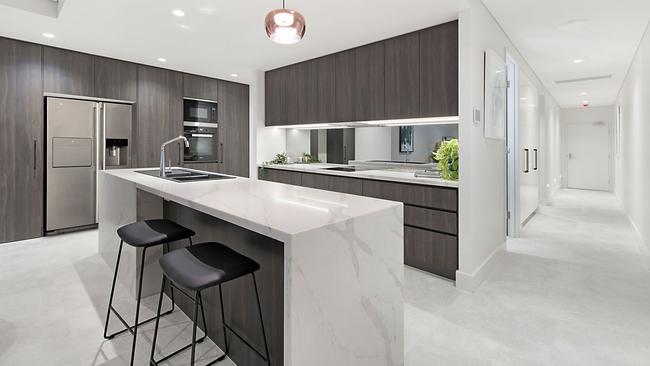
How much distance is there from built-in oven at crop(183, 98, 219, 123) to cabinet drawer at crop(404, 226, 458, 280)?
4.06m

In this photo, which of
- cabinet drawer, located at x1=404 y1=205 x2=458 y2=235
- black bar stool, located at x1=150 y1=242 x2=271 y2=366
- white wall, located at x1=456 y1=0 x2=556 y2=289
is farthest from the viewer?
cabinet drawer, located at x1=404 y1=205 x2=458 y2=235

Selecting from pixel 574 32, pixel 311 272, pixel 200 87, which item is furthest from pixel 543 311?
pixel 200 87

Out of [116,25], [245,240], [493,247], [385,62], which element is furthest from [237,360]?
[116,25]

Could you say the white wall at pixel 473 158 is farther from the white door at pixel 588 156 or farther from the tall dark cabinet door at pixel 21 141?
the white door at pixel 588 156

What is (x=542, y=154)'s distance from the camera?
20.1 feet

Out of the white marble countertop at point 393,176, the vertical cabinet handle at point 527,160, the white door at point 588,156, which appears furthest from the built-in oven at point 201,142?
the white door at point 588,156

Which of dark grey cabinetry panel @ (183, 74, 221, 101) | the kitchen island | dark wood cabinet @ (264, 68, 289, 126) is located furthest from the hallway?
dark grey cabinetry panel @ (183, 74, 221, 101)

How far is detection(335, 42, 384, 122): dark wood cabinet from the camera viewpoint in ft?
11.8

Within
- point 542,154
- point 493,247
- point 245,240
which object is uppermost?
point 542,154

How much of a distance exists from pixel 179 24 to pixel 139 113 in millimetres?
2108

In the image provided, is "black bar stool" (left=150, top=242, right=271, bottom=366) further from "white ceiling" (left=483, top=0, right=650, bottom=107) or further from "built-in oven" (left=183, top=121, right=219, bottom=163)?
"built-in oven" (left=183, top=121, right=219, bottom=163)

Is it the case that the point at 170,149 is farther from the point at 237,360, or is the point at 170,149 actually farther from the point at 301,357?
the point at 301,357

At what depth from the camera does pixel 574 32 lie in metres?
3.58

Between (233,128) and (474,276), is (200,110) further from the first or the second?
(474,276)
